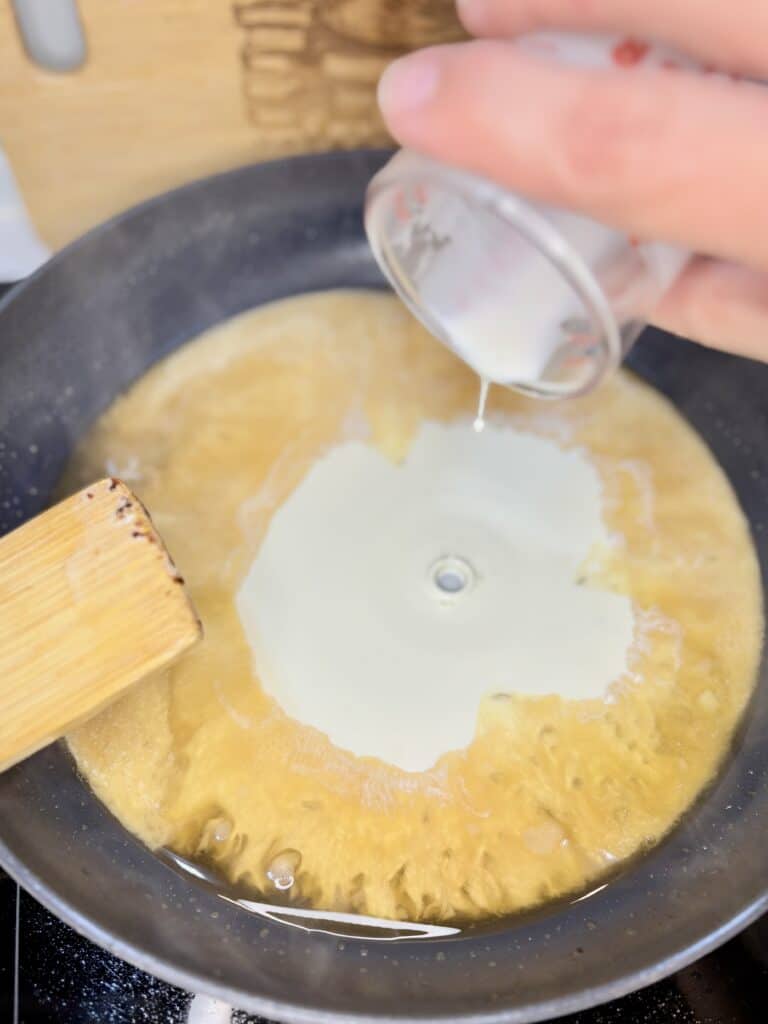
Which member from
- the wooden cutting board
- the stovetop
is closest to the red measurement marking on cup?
the wooden cutting board

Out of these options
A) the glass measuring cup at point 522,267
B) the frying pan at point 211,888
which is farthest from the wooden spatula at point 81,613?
the glass measuring cup at point 522,267

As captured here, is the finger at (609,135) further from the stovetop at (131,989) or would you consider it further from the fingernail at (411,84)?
the stovetop at (131,989)

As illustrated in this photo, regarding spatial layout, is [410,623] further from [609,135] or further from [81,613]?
[609,135]

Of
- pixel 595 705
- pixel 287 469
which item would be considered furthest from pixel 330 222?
pixel 595 705

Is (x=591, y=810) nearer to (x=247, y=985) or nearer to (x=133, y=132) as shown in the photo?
(x=247, y=985)

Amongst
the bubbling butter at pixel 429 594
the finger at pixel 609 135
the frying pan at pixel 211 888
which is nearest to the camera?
the finger at pixel 609 135

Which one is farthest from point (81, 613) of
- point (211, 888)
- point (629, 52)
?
point (629, 52)
